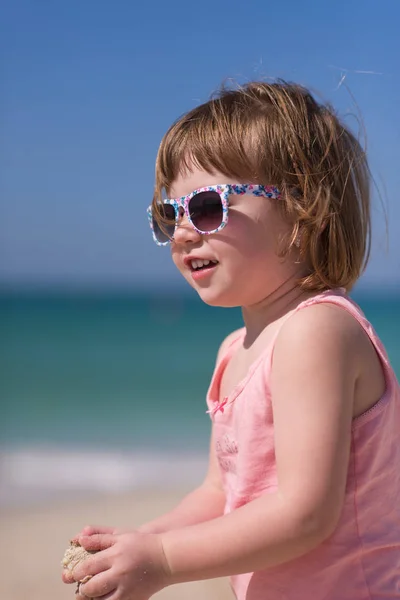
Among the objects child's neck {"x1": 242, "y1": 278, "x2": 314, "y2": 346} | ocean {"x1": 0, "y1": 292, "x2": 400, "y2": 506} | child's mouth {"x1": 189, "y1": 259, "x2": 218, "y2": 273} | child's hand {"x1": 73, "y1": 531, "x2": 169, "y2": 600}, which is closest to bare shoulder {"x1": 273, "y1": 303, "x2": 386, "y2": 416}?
child's neck {"x1": 242, "y1": 278, "x2": 314, "y2": 346}

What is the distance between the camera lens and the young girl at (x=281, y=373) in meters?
1.52

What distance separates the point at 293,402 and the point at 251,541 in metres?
0.28

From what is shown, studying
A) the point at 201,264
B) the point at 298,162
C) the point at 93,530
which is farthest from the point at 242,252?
the point at 93,530

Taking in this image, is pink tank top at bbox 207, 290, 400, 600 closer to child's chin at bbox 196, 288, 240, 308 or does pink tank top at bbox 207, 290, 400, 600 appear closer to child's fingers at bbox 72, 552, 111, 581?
child's chin at bbox 196, 288, 240, 308

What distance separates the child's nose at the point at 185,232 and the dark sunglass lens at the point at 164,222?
5cm

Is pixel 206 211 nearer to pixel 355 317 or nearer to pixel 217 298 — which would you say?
pixel 217 298

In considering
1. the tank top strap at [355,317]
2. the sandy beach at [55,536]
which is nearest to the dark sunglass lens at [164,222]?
the tank top strap at [355,317]

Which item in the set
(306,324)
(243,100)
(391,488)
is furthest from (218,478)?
(243,100)

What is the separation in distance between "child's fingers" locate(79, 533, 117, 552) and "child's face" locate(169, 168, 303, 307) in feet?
1.91

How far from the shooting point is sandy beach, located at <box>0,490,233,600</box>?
11.6ft

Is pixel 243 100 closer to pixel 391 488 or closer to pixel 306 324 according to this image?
pixel 306 324

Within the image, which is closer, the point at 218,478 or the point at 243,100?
the point at 243,100

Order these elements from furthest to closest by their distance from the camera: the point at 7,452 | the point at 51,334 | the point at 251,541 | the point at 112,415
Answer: the point at 51,334 < the point at 112,415 < the point at 7,452 < the point at 251,541

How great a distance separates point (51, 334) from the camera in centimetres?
2348
